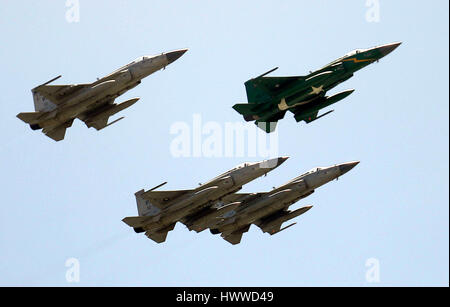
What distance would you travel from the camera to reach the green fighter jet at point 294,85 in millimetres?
73312

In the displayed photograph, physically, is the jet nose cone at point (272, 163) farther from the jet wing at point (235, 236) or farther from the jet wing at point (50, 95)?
the jet wing at point (50, 95)

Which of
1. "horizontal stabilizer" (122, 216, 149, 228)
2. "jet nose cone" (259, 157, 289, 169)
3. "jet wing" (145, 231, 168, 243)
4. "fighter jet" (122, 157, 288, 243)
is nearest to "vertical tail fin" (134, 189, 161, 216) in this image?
"fighter jet" (122, 157, 288, 243)

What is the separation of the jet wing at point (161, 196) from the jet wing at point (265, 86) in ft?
17.6

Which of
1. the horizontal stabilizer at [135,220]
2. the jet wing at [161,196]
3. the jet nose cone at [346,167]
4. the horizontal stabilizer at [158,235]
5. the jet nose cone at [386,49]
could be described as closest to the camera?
the jet wing at [161,196]

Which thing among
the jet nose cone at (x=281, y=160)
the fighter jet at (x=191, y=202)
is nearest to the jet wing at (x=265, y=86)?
the jet nose cone at (x=281, y=160)

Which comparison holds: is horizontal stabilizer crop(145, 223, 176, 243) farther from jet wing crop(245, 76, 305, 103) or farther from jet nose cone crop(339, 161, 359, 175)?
jet nose cone crop(339, 161, 359, 175)

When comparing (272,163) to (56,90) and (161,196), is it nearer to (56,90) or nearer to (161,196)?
(161,196)

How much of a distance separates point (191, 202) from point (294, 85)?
23.2ft

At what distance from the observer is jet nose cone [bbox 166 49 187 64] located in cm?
7256
